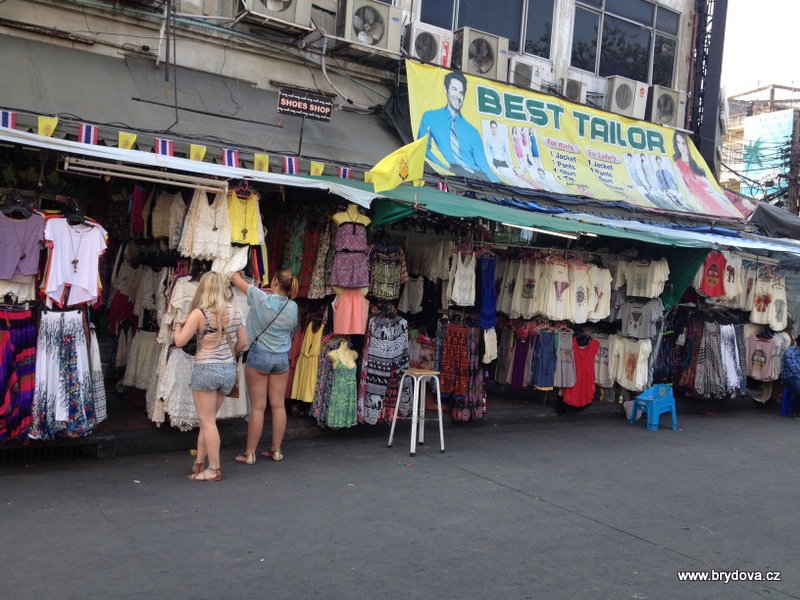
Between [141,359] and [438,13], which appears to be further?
[438,13]

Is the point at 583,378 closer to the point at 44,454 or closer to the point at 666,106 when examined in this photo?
the point at 44,454

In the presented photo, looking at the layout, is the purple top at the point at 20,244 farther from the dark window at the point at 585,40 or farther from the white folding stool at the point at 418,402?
the dark window at the point at 585,40

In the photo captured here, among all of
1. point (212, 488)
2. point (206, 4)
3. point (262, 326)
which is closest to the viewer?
point (212, 488)

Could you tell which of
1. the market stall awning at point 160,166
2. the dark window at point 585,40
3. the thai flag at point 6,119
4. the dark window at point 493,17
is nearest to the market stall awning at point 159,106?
the thai flag at point 6,119

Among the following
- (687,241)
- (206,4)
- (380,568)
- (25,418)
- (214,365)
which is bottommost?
(380,568)

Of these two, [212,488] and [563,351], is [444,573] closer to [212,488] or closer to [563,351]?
[212,488]

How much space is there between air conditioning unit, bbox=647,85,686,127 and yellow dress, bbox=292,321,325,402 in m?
9.26

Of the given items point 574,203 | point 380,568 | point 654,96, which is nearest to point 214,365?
point 380,568

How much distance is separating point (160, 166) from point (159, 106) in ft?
8.79

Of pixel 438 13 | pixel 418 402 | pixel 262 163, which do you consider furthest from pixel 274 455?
pixel 438 13

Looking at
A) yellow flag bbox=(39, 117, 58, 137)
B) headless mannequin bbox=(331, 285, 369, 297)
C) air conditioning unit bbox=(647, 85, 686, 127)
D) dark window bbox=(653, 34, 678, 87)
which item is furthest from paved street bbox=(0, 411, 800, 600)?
dark window bbox=(653, 34, 678, 87)

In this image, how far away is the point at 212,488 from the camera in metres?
5.97

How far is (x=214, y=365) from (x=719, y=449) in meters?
6.29

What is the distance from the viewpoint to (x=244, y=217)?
23.5 ft
